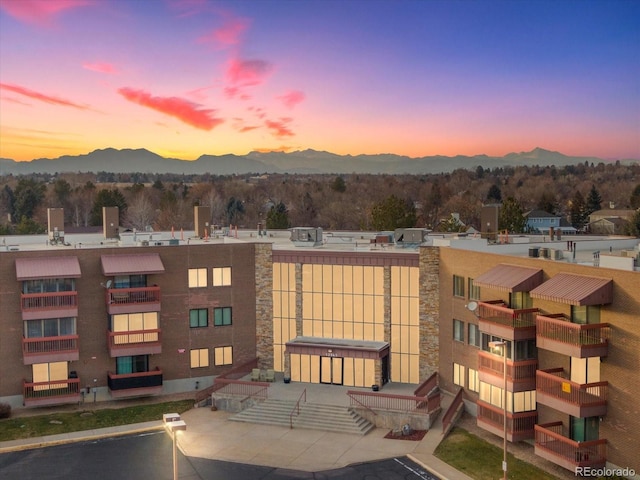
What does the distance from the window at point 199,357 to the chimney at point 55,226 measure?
14.7m

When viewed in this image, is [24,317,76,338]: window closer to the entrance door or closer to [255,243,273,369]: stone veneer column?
[255,243,273,369]: stone veneer column

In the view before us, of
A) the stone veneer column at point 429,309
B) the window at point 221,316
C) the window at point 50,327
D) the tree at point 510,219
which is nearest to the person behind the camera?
the window at point 50,327

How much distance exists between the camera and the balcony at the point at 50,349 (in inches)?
1791

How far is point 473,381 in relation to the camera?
44031 mm

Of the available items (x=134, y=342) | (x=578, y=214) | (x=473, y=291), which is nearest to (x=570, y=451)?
(x=473, y=291)

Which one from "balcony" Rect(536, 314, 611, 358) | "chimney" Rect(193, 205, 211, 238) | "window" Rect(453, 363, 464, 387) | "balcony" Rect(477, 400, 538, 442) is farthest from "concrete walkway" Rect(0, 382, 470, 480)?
"chimney" Rect(193, 205, 211, 238)

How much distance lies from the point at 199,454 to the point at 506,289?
64.6 ft

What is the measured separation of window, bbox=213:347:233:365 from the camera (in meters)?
51.4

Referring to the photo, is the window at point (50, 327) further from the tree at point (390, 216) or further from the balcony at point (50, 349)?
the tree at point (390, 216)

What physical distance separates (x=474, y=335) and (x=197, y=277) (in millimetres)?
20801

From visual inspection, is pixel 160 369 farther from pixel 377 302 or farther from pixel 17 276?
pixel 377 302

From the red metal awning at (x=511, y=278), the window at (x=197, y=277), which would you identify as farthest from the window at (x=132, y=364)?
the red metal awning at (x=511, y=278)

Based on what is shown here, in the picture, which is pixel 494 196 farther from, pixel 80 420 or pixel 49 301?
pixel 80 420

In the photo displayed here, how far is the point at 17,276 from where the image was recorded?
44750 millimetres
